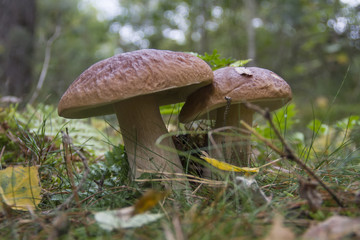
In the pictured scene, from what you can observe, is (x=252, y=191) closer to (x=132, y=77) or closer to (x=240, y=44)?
(x=132, y=77)

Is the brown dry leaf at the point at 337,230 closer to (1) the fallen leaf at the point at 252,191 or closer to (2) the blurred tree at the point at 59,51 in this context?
(1) the fallen leaf at the point at 252,191

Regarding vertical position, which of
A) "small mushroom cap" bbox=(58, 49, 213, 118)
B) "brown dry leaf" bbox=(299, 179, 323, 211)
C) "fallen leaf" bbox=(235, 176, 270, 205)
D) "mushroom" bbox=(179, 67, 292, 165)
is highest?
"small mushroom cap" bbox=(58, 49, 213, 118)

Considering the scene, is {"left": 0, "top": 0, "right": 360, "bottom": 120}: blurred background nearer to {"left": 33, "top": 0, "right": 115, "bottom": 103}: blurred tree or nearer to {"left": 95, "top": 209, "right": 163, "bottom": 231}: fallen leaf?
{"left": 33, "top": 0, "right": 115, "bottom": 103}: blurred tree

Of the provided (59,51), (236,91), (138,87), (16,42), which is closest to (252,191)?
(236,91)

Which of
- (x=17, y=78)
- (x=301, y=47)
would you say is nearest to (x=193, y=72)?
(x=17, y=78)

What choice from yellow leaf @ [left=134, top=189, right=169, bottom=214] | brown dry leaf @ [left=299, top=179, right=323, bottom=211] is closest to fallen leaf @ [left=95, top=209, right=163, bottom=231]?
yellow leaf @ [left=134, top=189, right=169, bottom=214]

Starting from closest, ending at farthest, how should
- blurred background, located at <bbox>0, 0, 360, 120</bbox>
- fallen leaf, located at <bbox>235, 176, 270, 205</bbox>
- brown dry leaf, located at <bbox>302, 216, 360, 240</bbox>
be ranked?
brown dry leaf, located at <bbox>302, 216, 360, 240</bbox> → fallen leaf, located at <bbox>235, 176, 270, 205</bbox> → blurred background, located at <bbox>0, 0, 360, 120</bbox>

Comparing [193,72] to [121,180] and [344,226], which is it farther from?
[344,226]

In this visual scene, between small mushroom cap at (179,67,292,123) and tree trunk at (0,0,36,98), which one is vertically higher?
tree trunk at (0,0,36,98)
